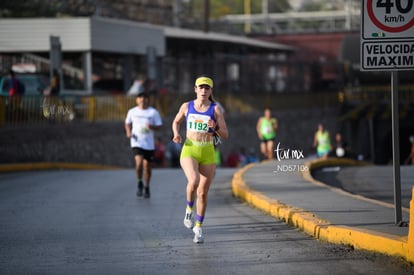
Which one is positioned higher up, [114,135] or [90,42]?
[90,42]

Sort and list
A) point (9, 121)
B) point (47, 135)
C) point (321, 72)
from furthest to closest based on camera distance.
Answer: point (321, 72)
point (47, 135)
point (9, 121)

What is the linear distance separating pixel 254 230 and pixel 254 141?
1230 inches

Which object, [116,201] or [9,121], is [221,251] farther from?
[9,121]

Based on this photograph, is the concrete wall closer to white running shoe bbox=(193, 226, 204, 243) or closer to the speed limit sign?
white running shoe bbox=(193, 226, 204, 243)

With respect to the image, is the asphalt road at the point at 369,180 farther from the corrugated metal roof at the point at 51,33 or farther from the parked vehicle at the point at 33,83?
the corrugated metal roof at the point at 51,33

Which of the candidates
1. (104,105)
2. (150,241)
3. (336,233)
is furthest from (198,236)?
(104,105)

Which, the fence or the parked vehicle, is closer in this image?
the fence

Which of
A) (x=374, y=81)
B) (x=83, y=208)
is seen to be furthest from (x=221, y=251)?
(x=374, y=81)

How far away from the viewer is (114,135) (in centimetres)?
3338

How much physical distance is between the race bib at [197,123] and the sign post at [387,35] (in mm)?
1914

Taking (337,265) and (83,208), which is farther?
(83,208)

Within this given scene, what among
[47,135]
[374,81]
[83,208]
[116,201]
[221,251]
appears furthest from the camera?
[374,81]

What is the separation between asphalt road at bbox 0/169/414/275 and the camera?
936 cm

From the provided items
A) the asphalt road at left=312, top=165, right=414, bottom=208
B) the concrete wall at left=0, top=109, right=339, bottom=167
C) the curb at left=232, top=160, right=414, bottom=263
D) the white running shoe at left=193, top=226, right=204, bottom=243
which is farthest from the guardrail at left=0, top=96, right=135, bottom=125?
the white running shoe at left=193, top=226, right=204, bottom=243
